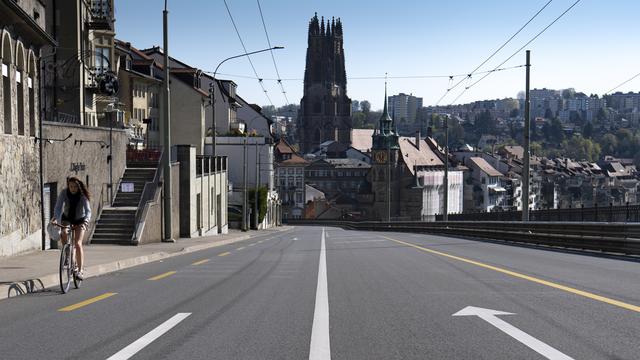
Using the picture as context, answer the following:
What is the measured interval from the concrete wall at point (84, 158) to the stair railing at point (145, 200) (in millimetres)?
1348

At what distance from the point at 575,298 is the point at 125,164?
24.3 metres

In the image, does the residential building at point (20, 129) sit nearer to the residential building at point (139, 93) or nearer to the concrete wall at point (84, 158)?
the concrete wall at point (84, 158)

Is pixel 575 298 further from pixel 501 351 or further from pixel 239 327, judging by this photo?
pixel 239 327

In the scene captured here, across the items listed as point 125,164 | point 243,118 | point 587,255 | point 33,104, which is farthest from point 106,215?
Answer: point 243,118

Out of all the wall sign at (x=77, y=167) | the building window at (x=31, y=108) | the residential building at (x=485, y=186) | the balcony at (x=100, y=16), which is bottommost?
the residential building at (x=485, y=186)

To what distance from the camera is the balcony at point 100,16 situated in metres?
38.8

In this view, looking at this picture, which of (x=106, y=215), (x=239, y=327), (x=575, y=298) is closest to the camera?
(x=239, y=327)

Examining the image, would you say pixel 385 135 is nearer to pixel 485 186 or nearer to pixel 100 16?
pixel 485 186

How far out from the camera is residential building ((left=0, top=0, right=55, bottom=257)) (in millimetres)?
16719

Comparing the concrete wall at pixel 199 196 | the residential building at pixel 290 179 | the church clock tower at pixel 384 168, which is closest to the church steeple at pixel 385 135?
the church clock tower at pixel 384 168

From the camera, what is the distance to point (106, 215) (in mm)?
26812

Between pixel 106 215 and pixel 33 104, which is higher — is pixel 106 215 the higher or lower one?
the lower one

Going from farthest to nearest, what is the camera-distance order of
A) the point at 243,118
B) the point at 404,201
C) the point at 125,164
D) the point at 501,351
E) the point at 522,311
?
the point at 404,201 < the point at 243,118 < the point at 125,164 < the point at 522,311 < the point at 501,351

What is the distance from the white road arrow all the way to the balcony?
3313 centimetres
